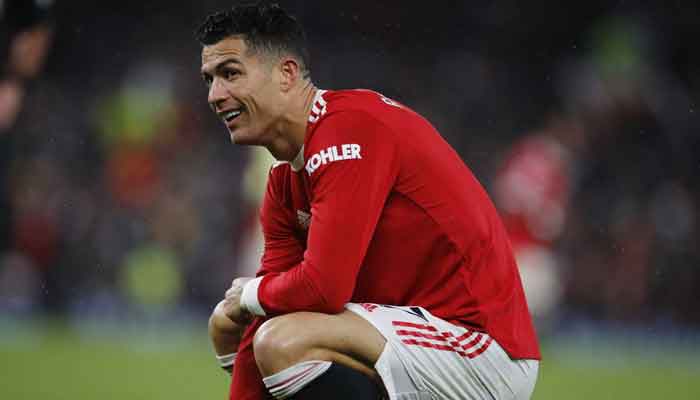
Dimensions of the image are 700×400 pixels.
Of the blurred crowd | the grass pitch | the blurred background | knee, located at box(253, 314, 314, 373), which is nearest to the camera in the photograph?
knee, located at box(253, 314, 314, 373)

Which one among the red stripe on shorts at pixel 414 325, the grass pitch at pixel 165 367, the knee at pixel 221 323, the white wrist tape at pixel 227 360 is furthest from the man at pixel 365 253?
the grass pitch at pixel 165 367

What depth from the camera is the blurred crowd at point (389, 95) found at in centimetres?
1126

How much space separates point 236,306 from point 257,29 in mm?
885

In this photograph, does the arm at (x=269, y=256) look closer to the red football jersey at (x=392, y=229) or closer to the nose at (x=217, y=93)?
the red football jersey at (x=392, y=229)

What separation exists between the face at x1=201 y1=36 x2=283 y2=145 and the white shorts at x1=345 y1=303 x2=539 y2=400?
2.07 feet

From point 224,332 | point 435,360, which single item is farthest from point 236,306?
point 435,360

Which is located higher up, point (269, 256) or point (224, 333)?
point (269, 256)

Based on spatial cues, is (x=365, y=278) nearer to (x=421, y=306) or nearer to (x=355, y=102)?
(x=421, y=306)

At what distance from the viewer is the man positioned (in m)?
3.07

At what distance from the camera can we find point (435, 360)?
10.5 ft

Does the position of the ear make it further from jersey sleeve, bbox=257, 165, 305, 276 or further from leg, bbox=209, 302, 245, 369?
leg, bbox=209, 302, 245, 369

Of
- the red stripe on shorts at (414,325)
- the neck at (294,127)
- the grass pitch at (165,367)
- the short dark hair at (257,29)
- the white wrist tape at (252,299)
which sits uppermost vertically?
the short dark hair at (257,29)

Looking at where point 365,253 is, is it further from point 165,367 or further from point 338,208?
point 165,367

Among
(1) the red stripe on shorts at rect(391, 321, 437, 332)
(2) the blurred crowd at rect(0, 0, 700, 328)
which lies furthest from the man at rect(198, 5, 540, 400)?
(2) the blurred crowd at rect(0, 0, 700, 328)
